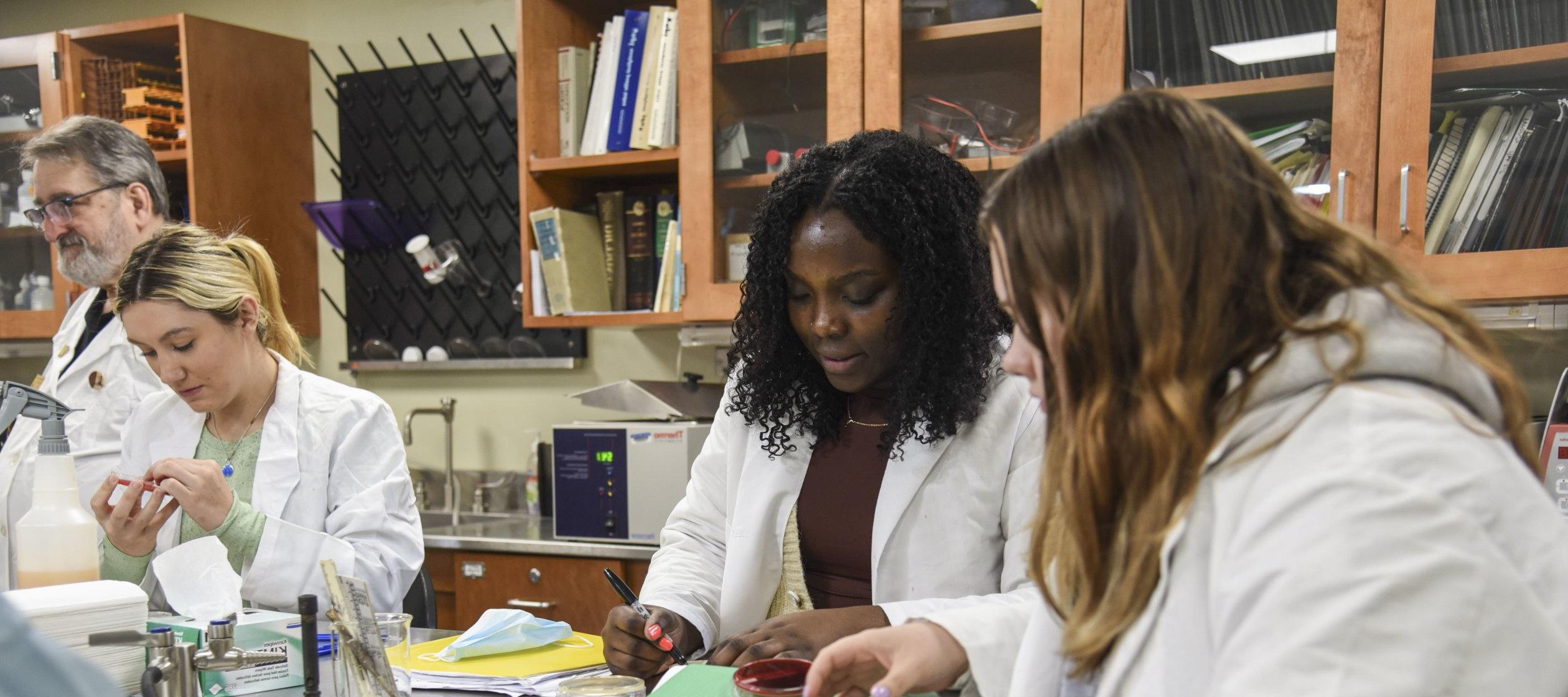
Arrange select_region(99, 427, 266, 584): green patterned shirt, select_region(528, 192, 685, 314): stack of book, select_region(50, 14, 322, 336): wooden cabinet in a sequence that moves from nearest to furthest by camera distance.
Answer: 1. select_region(99, 427, 266, 584): green patterned shirt
2. select_region(528, 192, 685, 314): stack of book
3. select_region(50, 14, 322, 336): wooden cabinet

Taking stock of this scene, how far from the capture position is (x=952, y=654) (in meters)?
1.00

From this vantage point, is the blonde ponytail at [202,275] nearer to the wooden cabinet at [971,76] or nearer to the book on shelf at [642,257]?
the book on shelf at [642,257]

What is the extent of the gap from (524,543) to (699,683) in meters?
1.58

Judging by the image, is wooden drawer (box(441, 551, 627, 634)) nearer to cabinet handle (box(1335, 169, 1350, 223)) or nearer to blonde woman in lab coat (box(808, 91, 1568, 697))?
cabinet handle (box(1335, 169, 1350, 223))

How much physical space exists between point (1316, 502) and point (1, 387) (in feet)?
4.74

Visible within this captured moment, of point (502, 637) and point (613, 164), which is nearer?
point (502, 637)

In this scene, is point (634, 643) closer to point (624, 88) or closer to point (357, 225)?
point (624, 88)

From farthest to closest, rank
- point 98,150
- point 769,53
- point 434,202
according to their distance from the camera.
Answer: point 434,202, point 769,53, point 98,150

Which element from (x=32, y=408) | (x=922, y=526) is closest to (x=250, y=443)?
(x=32, y=408)

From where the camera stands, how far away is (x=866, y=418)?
5.04 ft

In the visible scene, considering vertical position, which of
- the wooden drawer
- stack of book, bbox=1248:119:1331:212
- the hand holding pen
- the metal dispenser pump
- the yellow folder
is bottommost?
the wooden drawer

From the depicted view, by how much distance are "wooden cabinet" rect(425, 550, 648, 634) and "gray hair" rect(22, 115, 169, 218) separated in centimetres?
101

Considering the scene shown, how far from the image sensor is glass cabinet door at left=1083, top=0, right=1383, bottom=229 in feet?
6.91

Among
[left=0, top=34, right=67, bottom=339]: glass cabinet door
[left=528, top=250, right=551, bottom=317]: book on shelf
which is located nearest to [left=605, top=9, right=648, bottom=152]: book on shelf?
[left=528, top=250, right=551, bottom=317]: book on shelf
